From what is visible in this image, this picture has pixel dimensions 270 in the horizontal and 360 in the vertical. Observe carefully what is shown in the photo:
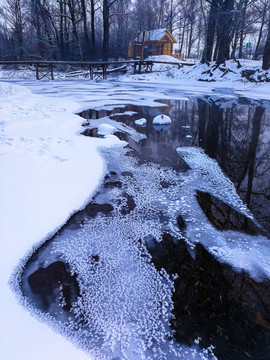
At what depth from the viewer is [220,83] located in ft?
55.1

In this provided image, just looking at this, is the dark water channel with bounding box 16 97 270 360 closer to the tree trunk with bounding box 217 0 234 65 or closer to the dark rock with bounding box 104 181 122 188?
the dark rock with bounding box 104 181 122 188

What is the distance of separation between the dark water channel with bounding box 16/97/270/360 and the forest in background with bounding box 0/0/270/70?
13350 mm

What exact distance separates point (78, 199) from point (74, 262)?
1.07m

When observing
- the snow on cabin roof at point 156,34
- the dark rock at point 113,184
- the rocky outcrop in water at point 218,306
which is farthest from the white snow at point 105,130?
the snow on cabin roof at point 156,34

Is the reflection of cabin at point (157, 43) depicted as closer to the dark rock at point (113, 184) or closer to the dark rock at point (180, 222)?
the dark rock at point (113, 184)

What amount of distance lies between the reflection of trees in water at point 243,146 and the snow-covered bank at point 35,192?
7.25ft

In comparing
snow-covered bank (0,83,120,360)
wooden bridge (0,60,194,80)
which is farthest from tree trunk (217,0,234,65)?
snow-covered bank (0,83,120,360)

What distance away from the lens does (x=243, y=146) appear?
17.8 ft

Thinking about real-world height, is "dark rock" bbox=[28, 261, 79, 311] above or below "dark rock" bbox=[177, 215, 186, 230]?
below

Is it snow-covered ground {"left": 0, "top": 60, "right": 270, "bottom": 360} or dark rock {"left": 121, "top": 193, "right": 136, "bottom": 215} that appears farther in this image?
dark rock {"left": 121, "top": 193, "right": 136, "bottom": 215}

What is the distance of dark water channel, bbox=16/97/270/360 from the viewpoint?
5.54ft

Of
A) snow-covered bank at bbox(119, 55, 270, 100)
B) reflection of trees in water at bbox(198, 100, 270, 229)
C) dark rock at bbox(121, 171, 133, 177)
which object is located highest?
snow-covered bank at bbox(119, 55, 270, 100)

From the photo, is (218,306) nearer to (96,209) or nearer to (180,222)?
(180,222)

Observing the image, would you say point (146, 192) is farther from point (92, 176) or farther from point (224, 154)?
point (224, 154)
